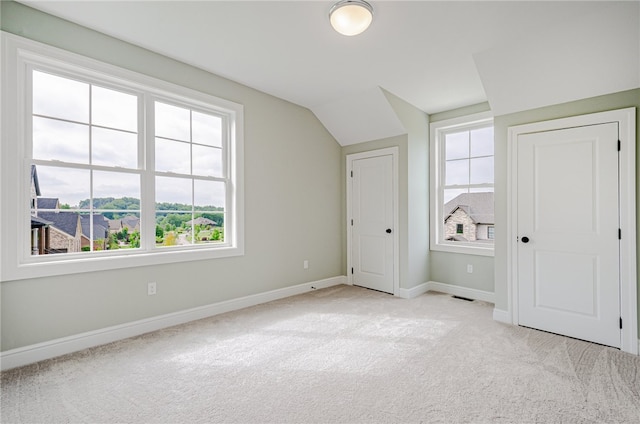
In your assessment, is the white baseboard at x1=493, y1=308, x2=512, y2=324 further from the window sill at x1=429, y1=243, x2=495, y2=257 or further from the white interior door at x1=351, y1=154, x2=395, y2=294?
the white interior door at x1=351, y1=154, x2=395, y2=294

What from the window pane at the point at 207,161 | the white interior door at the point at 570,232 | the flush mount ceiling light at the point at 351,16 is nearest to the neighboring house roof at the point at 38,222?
the window pane at the point at 207,161

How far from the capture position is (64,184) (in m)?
2.60

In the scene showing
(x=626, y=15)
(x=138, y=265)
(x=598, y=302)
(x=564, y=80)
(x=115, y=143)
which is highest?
(x=626, y=15)

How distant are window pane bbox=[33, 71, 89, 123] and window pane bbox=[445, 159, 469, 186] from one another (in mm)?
4315

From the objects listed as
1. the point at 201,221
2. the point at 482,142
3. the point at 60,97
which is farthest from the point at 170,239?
the point at 482,142

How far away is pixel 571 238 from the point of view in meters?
2.87

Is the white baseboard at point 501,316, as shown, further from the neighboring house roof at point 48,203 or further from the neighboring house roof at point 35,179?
the neighboring house roof at point 35,179

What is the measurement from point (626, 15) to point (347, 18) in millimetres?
2015

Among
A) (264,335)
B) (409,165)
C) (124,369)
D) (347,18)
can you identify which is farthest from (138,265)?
(409,165)

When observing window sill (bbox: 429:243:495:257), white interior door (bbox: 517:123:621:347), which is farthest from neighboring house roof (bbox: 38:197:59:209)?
window sill (bbox: 429:243:495:257)

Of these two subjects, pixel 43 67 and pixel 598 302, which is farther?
pixel 598 302

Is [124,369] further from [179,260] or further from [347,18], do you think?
[347,18]

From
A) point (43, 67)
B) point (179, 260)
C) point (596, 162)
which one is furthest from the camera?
point (179, 260)

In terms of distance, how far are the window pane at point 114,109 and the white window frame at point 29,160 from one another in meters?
0.09
